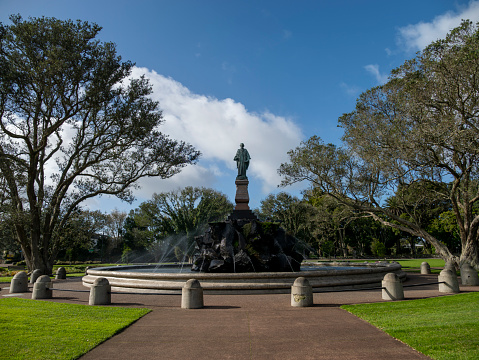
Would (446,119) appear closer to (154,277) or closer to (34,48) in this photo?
(154,277)

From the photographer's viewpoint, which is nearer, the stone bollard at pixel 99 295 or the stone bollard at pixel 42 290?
the stone bollard at pixel 99 295

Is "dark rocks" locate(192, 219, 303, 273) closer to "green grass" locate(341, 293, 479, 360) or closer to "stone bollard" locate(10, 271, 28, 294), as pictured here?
"green grass" locate(341, 293, 479, 360)

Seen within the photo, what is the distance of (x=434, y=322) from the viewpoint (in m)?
8.64

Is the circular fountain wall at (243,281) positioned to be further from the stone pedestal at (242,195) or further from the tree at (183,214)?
the tree at (183,214)

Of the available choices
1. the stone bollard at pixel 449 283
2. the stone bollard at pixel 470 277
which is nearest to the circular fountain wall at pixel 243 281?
the stone bollard at pixel 449 283

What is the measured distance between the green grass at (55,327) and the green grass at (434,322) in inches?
252

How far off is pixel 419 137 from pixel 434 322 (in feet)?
49.4

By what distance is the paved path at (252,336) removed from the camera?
21.9ft

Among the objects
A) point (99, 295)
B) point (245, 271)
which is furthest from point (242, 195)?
point (99, 295)

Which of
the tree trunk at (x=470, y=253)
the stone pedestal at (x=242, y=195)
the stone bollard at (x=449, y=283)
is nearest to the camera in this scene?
the stone bollard at (x=449, y=283)

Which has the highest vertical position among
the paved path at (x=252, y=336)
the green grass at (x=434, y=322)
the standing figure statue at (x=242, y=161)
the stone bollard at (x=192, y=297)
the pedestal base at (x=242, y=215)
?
the standing figure statue at (x=242, y=161)

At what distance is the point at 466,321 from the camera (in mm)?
8656

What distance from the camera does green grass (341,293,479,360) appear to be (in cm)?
673

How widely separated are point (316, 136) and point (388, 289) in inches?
768
